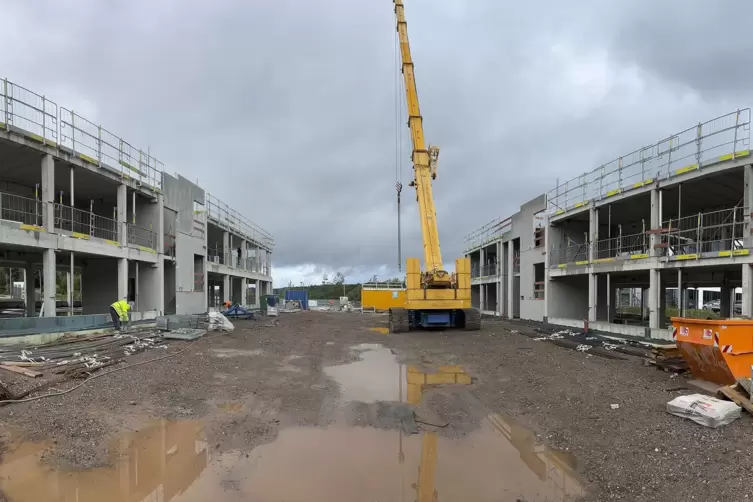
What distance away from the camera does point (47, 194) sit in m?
15.1

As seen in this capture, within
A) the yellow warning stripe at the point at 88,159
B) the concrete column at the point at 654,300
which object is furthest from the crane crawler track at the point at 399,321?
the yellow warning stripe at the point at 88,159

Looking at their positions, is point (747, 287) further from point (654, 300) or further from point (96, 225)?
point (96, 225)

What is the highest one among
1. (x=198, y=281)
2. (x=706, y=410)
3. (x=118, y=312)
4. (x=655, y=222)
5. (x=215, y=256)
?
(x=655, y=222)

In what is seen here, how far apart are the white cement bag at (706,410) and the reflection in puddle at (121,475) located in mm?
6972

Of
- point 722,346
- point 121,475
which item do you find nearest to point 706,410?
point 722,346

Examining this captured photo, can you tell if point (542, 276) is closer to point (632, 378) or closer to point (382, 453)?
point (632, 378)

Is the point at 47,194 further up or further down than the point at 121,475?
further up

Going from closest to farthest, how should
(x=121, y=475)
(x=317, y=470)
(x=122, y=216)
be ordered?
1. (x=121, y=475)
2. (x=317, y=470)
3. (x=122, y=216)

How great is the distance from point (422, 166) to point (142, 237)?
1464 centimetres

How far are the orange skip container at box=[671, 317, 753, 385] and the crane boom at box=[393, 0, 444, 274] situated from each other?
1241cm

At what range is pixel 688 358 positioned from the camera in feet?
30.9

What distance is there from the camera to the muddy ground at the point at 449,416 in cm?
519

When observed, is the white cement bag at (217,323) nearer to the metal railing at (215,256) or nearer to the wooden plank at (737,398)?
the metal railing at (215,256)

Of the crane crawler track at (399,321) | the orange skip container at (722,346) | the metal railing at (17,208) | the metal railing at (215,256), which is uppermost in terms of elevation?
the metal railing at (17,208)
